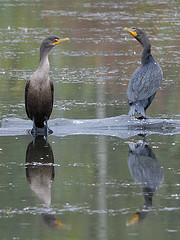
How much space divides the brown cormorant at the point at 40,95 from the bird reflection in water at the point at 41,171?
0.31 meters

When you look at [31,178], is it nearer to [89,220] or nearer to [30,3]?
[89,220]

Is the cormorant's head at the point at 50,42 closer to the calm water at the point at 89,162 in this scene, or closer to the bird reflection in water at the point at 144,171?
the calm water at the point at 89,162

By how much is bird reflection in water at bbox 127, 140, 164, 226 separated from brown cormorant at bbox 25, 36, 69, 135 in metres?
1.26

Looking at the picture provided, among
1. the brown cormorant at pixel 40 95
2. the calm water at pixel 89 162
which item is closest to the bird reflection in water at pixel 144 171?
the calm water at pixel 89 162

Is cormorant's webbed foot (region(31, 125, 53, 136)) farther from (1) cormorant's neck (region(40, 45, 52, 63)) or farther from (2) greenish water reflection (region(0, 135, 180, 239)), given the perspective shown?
(1) cormorant's neck (region(40, 45, 52, 63))

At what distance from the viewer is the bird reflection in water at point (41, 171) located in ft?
21.2

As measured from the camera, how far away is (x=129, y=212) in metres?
6.23

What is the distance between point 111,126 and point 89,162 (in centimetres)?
178

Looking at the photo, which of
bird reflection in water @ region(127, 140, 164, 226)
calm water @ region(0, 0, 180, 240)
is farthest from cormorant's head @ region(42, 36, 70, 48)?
bird reflection in water @ region(127, 140, 164, 226)

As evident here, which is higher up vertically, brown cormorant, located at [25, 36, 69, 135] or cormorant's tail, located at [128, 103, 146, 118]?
brown cormorant, located at [25, 36, 69, 135]

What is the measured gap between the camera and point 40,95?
955 cm

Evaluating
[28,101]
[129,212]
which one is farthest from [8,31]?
[129,212]

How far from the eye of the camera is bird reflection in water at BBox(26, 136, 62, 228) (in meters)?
6.46

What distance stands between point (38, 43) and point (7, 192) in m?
11.2
